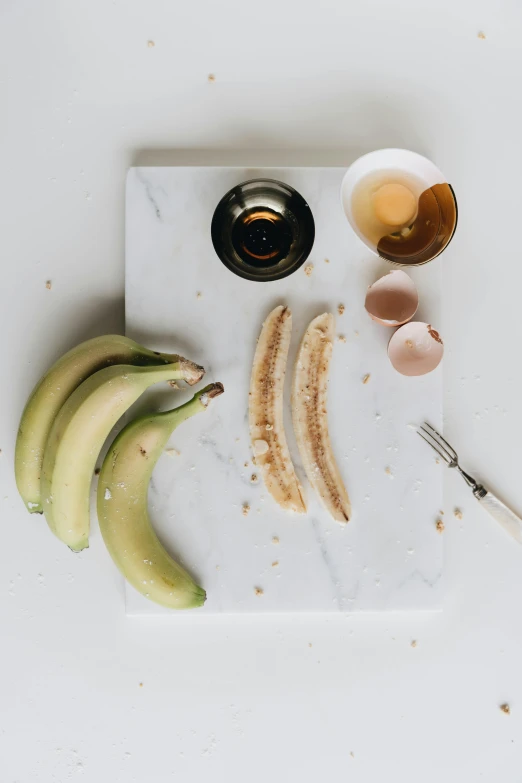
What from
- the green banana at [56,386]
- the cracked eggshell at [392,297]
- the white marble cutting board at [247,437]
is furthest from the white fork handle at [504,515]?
the green banana at [56,386]

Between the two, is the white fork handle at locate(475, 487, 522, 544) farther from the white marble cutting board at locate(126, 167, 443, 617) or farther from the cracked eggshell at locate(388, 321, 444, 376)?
the cracked eggshell at locate(388, 321, 444, 376)

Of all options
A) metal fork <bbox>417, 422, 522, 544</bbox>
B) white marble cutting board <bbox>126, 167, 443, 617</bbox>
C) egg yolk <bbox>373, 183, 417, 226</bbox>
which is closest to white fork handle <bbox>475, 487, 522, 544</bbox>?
metal fork <bbox>417, 422, 522, 544</bbox>

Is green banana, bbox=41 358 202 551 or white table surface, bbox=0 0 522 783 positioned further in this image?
white table surface, bbox=0 0 522 783

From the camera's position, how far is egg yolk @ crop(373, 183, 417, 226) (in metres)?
0.98

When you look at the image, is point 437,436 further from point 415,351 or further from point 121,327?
point 121,327

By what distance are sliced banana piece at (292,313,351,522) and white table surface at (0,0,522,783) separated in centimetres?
24

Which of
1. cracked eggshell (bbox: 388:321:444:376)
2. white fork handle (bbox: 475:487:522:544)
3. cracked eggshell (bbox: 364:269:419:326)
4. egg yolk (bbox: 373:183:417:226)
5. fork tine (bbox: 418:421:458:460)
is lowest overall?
white fork handle (bbox: 475:487:522:544)

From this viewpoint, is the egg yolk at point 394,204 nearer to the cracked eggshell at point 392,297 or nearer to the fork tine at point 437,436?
the cracked eggshell at point 392,297

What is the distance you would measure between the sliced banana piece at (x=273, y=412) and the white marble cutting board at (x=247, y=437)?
0.06 ft

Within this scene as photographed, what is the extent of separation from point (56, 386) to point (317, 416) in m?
0.47

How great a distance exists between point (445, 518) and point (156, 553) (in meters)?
0.55

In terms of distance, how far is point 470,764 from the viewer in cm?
106

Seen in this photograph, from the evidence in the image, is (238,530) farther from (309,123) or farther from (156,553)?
(309,123)

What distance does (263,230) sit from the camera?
39.2 inches
